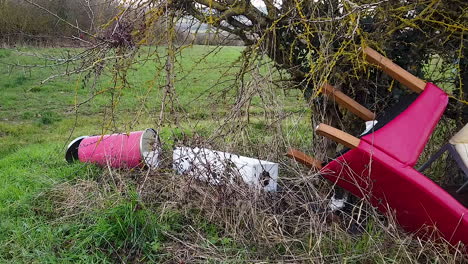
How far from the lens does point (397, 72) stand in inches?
131

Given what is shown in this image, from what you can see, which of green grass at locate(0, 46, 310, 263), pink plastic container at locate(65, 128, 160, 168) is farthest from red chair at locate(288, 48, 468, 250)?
pink plastic container at locate(65, 128, 160, 168)

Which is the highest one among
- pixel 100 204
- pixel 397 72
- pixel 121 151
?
pixel 397 72

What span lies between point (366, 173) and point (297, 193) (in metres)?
0.62

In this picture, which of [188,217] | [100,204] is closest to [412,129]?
[188,217]

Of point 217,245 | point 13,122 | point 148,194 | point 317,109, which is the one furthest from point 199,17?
point 13,122

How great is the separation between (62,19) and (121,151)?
149cm

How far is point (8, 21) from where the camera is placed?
35.8ft

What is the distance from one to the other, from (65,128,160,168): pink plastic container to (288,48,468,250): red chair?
1835 millimetres

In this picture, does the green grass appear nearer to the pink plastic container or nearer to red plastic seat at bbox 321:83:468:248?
the pink plastic container

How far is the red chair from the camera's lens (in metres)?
3.01

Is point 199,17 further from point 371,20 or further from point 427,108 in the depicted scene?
point 427,108

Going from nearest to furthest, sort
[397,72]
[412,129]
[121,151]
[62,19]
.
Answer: [412,129], [397,72], [62,19], [121,151]

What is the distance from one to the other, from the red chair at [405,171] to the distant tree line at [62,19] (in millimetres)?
2105

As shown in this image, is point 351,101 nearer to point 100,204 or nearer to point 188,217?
point 188,217
